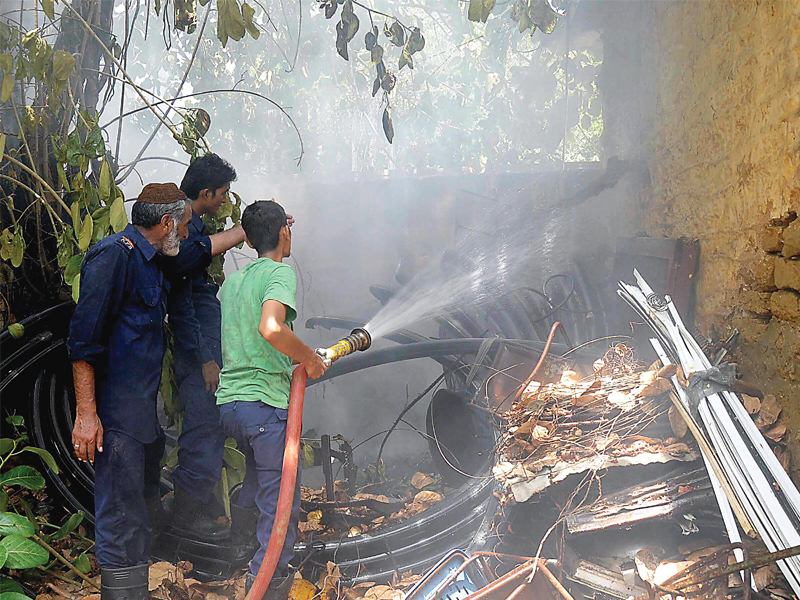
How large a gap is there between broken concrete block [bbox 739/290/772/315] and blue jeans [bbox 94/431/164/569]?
3.41 meters

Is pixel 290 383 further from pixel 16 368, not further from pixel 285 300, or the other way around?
pixel 16 368

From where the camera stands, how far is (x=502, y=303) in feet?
20.9

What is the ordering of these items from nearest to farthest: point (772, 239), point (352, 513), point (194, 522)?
point (772, 239) → point (194, 522) → point (352, 513)

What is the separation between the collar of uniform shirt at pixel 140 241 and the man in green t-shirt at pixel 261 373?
0.42m

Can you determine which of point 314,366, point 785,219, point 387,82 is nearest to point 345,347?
point 314,366

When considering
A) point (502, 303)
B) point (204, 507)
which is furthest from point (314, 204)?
point (204, 507)

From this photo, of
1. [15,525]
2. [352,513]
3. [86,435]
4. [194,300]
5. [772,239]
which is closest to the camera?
[15,525]

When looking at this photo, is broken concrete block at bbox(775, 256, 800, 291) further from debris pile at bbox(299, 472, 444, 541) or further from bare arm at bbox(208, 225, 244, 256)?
bare arm at bbox(208, 225, 244, 256)

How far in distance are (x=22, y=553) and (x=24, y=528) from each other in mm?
149

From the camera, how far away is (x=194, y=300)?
12.5 feet

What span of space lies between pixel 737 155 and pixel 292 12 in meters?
10.8

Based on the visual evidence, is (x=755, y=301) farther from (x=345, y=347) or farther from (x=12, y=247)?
(x=12, y=247)

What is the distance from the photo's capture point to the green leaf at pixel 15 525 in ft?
8.68

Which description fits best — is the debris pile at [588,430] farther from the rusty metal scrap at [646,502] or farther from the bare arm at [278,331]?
the bare arm at [278,331]
